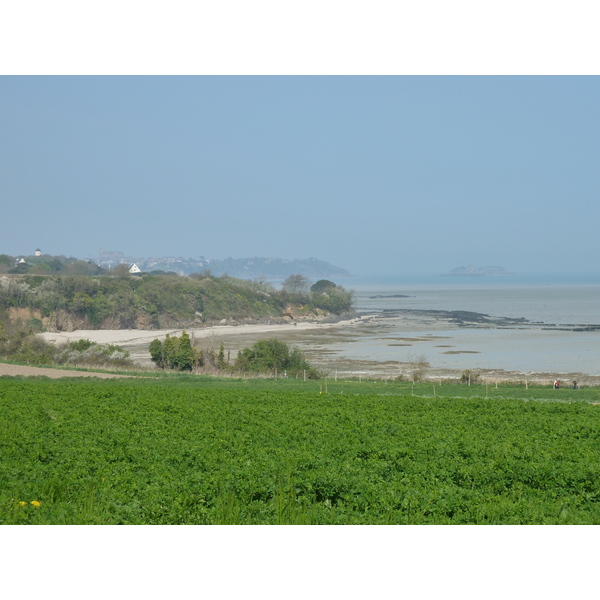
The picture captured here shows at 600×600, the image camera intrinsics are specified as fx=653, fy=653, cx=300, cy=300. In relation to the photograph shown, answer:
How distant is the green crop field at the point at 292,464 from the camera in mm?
9406

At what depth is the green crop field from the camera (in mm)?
9406

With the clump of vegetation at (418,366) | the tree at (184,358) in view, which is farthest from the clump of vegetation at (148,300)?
the clump of vegetation at (418,366)

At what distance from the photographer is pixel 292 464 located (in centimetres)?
1178

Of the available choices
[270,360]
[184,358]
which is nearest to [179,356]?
[184,358]

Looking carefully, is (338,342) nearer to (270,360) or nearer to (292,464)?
(270,360)

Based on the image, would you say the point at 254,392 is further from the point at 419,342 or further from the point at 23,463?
the point at 419,342

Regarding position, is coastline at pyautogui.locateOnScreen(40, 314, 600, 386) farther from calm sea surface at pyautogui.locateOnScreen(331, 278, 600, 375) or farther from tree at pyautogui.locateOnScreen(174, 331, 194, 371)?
tree at pyautogui.locateOnScreen(174, 331, 194, 371)

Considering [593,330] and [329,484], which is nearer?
[329,484]

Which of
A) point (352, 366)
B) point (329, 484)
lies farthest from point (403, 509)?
point (352, 366)

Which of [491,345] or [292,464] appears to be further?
[491,345]

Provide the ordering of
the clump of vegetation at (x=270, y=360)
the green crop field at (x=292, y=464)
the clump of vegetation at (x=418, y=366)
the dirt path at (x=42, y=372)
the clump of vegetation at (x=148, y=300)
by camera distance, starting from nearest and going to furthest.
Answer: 1. the green crop field at (x=292, y=464)
2. the dirt path at (x=42, y=372)
3. the clump of vegetation at (x=418, y=366)
4. the clump of vegetation at (x=270, y=360)
5. the clump of vegetation at (x=148, y=300)

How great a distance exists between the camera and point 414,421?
57.4ft

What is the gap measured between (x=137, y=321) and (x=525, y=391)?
77265mm

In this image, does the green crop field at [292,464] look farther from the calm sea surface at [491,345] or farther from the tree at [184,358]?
the calm sea surface at [491,345]
